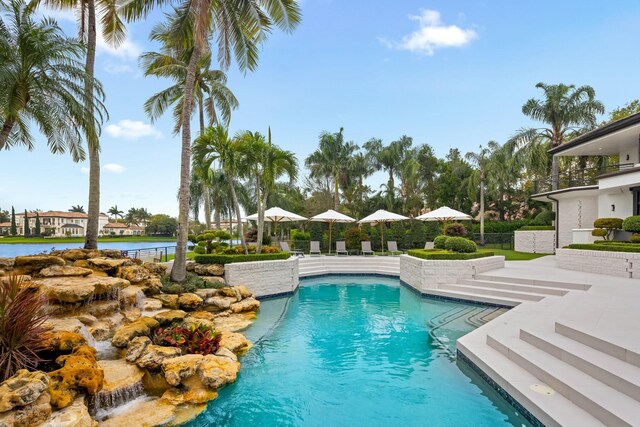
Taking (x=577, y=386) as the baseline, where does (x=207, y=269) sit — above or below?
above

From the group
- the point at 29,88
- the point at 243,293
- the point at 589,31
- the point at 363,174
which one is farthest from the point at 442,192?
the point at 29,88

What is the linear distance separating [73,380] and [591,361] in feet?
23.9

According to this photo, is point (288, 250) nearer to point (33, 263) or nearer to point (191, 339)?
point (33, 263)

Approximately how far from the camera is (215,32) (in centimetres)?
1266

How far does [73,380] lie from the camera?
15.2 ft

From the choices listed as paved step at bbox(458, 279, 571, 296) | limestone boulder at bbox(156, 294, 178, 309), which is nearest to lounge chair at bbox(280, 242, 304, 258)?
limestone boulder at bbox(156, 294, 178, 309)

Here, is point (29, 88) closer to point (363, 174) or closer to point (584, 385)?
point (584, 385)

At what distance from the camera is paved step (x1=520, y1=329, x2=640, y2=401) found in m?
4.16

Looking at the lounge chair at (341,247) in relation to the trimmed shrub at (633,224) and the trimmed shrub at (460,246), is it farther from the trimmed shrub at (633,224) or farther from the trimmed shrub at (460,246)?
the trimmed shrub at (633,224)

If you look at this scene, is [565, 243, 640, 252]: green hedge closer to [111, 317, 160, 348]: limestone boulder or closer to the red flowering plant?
the red flowering plant

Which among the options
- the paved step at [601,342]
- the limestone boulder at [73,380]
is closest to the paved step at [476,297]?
the paved step at [601,342]

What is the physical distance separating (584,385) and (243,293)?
8.95 m

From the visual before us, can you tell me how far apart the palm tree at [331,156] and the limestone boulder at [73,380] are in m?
25.2

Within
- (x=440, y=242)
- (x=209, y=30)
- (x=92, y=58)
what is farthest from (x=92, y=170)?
(x=440, y=242)
